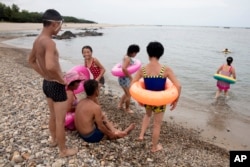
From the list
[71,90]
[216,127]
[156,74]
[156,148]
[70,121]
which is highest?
[156,74]

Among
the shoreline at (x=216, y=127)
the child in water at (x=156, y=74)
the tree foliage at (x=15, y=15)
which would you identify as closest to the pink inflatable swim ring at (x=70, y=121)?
the child in water at (x=156, y=74)

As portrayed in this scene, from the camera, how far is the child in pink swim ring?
4.10 meters

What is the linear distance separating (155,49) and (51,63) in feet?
5.19

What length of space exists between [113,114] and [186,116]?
2308 millimetres

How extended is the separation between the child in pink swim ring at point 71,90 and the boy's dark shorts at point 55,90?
83 cm

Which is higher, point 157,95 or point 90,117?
point 157,95

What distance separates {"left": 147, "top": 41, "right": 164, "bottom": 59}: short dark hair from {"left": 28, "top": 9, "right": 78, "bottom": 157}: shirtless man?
1347 mm

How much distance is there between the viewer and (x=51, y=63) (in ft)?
9.61

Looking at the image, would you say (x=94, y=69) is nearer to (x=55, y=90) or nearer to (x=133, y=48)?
(x=133, y=48)

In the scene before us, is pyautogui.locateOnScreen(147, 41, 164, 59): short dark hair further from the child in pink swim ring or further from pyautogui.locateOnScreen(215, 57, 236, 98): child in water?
pyautogui.locateOnScreen(215, 57, 236, 98): child in water

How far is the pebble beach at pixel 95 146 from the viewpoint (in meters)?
3.62

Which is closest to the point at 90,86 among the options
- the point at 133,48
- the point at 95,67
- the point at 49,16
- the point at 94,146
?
the point at 94,146

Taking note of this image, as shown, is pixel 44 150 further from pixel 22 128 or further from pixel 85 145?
pixel 22 128

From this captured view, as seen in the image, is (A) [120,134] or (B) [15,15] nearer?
(A) [120,134]
